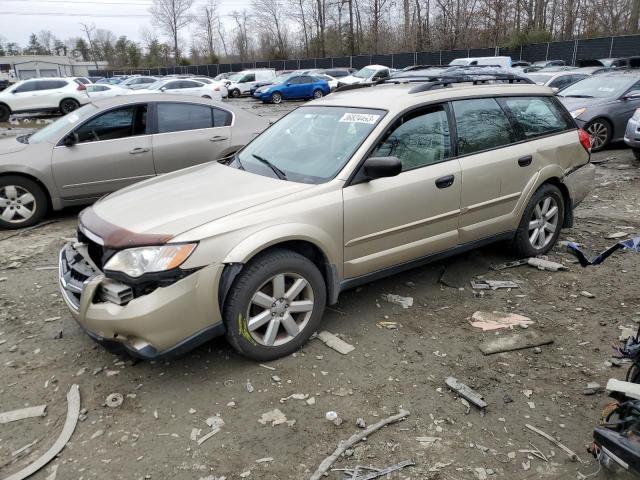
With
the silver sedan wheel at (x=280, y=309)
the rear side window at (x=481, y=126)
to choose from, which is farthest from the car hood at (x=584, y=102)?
the silver sedan wheel at (x=280, y=309)

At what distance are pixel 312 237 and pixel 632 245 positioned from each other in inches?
73.7

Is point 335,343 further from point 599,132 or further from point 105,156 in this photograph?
point 599,132

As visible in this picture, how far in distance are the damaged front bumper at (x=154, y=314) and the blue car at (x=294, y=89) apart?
2628cm

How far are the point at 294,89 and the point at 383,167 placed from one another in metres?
26.2

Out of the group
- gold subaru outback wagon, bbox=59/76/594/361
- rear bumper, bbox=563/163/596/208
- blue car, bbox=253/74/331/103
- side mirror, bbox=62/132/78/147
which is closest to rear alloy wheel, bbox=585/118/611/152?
rear bumper, bbox=563/163/596/208

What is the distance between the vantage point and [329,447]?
2738 millimetres

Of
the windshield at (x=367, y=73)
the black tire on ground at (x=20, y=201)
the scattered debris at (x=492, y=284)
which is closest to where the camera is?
the scattered debris at (x=492, y=284)

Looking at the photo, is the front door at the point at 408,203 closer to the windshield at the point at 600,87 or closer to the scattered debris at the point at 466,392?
the scattered debris at the point at 466,392

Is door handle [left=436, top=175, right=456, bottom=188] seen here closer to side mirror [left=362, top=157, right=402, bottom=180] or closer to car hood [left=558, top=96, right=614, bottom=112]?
side mirror [left=362, top=157, right=402, bottom=180]

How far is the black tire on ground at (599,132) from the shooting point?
10248 mm

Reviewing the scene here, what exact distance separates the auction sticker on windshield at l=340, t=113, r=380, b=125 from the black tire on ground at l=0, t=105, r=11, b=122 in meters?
22.5

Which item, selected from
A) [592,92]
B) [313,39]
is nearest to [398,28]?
[313,39]

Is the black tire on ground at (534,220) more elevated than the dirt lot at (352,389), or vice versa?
the black tire on ground at (534,220)

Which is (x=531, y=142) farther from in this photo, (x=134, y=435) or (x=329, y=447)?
(x=134, y=435)
